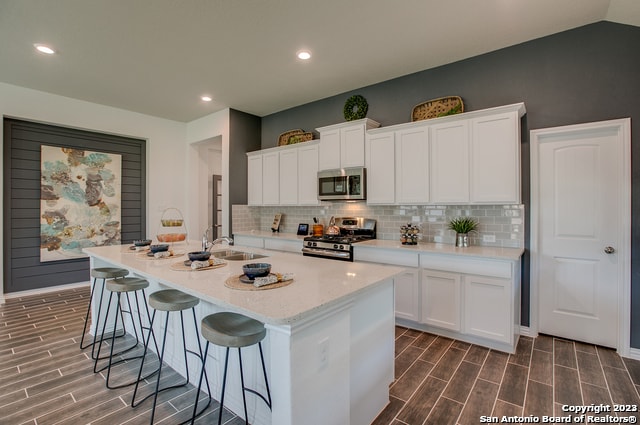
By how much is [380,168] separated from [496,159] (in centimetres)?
128

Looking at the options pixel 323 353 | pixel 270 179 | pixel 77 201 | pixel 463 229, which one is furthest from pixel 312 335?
pixel 77 201

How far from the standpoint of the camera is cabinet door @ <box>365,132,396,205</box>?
147 inches

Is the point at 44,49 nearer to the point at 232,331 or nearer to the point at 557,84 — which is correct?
the point at 232,331

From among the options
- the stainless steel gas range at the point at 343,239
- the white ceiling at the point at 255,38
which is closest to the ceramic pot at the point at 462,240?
the stainless steel gas range at the point at 343,239

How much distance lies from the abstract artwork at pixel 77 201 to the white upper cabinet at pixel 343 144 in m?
3.70

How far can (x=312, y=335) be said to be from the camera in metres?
1.39

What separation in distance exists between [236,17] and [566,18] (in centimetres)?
295

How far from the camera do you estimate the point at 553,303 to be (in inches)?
122

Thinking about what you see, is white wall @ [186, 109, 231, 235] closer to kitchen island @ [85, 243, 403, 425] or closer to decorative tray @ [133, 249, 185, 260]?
decorative tray @ [133, 249, 185, 260]

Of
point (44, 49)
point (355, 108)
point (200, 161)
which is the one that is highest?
point (44, 49)

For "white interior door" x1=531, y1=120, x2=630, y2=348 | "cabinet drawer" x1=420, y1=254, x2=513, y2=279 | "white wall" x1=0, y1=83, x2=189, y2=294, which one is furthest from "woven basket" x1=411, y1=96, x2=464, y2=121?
"white wall" x1=0, y1=83, x2=189, y2=294

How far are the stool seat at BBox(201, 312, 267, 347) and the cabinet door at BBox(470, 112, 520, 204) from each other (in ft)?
8.40

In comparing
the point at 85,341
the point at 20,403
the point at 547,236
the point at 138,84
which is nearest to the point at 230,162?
the point at 138,84

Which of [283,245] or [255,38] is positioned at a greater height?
[255,38]
